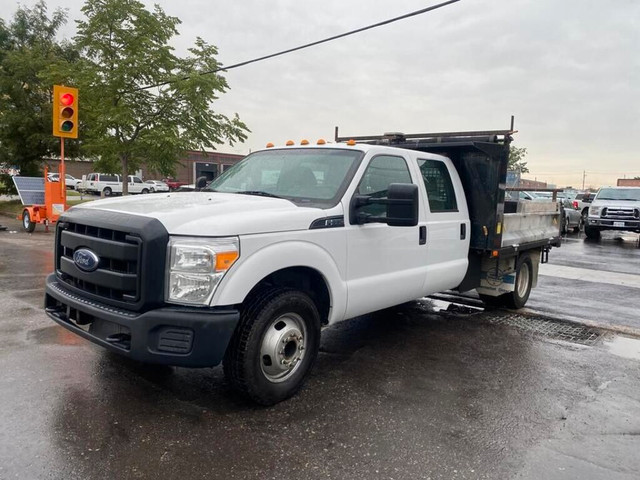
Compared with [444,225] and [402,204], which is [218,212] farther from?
[444,225]

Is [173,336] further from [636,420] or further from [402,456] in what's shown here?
[636,420]

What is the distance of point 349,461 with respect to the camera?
122 inches

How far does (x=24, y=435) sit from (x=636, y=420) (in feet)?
14.3

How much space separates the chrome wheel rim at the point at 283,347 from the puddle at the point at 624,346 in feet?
12.1

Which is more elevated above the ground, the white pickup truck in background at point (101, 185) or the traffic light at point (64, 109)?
the traffic light at point (64, 109)

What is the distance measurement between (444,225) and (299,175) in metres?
1.79

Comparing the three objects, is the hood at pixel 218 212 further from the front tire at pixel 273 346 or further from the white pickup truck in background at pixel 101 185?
the white pickup truck in background at pixel 101 185

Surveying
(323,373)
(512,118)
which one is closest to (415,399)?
(323,373)

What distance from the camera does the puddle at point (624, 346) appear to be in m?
5.44

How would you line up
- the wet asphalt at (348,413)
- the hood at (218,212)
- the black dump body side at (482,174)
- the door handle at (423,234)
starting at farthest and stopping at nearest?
the black dump body side at (482,174)
the door handle at (423,234)
the hood at (218,212)
the wet asphalt at (348,413)

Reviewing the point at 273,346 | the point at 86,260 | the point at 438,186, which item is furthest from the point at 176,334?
the point at 438,186

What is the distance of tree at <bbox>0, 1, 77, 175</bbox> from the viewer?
65.1 feet

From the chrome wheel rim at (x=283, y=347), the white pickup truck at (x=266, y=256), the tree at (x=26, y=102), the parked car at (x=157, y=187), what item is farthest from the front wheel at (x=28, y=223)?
the parked car at (x=157, y=187)

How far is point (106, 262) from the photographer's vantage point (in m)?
3.58
